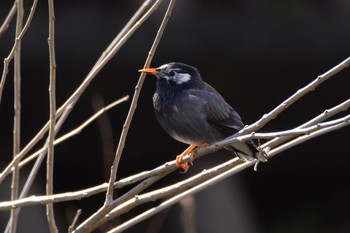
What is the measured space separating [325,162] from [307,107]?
147 centimetres

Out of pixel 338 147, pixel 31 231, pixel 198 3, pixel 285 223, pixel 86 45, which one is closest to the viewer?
pixel 86 45

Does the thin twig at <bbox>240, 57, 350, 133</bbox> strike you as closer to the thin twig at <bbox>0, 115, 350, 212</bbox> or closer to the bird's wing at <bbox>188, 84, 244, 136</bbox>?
the thin twig at <bbox>0, 115, 350, 212</bbox>

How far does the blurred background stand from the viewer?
6.66 meters

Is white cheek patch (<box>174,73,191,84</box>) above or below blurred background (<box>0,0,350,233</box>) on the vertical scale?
below

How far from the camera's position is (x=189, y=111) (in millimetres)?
4699

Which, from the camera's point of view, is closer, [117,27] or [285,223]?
[117,27]

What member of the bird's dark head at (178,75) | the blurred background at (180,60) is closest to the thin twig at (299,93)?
the bird's dark head at (178,75)

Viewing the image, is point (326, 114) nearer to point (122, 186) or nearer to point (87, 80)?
point (122, 186)

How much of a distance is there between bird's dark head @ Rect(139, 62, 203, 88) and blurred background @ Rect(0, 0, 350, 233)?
115 centimetres

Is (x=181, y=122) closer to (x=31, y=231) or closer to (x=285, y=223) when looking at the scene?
(x=31, y=231)

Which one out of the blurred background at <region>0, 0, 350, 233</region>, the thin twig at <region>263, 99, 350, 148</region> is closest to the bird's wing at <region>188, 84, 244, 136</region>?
the thin twig at <region>263, 99, 350, 148</region>

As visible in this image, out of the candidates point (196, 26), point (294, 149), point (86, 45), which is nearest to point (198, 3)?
point (196, 26)

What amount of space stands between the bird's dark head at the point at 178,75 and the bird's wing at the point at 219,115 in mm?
93

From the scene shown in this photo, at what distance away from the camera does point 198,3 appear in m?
7.20
